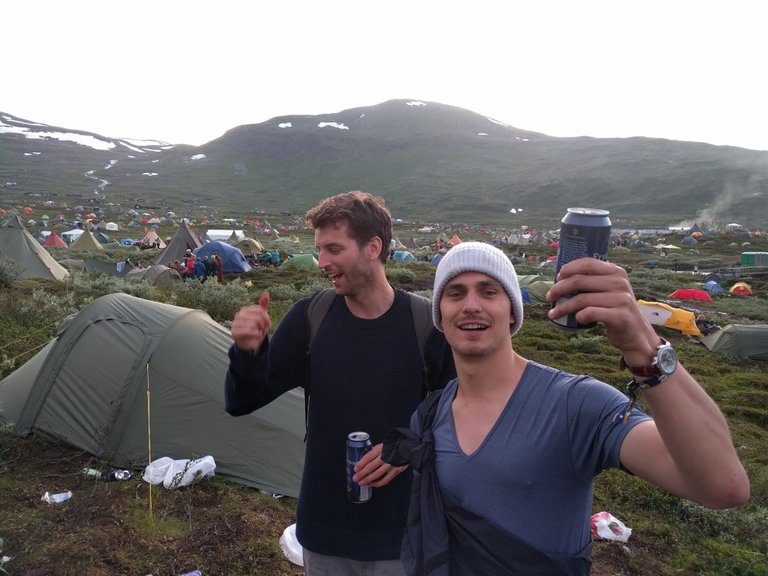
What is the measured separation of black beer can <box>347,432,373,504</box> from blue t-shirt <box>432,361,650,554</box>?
687 millimetres

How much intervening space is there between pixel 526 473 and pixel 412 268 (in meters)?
26.1

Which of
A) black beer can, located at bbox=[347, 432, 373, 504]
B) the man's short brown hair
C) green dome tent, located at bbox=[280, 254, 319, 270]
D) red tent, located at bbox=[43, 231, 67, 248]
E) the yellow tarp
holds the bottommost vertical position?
red tent, located at bbox=[43, 231, 67, 248]

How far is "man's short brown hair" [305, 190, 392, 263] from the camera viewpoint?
2549 mm

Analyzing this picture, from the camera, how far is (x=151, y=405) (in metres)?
5.52

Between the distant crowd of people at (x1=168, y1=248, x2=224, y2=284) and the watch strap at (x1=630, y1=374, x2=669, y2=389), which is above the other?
the watch strap at (x1=630, y1=374, x2=669, y2=389)

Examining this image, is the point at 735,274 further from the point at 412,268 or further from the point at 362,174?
the point at 362,174

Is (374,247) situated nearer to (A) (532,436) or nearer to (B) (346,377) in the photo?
(B) (346,377)

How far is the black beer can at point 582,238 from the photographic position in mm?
1444

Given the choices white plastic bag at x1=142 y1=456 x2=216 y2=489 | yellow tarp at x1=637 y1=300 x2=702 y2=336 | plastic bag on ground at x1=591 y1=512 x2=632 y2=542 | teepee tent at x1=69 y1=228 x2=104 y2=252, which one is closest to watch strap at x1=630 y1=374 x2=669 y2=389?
plastic bag on ground at x1=591 y1=512 x2=632 y2=542

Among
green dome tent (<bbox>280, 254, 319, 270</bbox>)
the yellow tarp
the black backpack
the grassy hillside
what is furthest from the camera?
green dome tent (<bbox>280, 254, 319, 270</bbox>)

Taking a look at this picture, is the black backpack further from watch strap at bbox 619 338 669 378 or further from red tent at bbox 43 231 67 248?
red tent at bbox 43 231 67 248

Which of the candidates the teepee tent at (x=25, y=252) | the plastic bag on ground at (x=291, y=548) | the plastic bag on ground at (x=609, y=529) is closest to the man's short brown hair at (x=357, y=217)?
the plastic bag on ground at (x=291, y=548)

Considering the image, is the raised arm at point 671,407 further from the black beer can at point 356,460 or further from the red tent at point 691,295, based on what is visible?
the red tent at point 691,295

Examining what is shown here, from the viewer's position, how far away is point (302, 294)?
1664 cm
